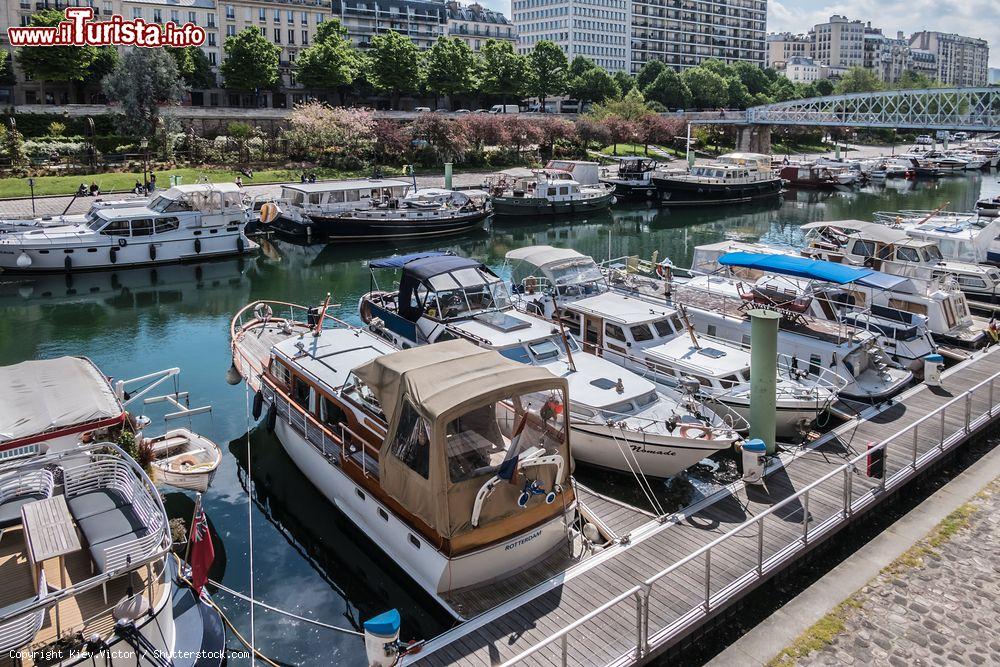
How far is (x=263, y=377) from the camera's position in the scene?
2011 cm

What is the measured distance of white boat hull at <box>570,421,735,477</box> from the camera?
54.9 feet

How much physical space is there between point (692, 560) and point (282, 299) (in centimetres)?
2985

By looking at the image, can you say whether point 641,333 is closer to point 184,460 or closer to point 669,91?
point 184,460

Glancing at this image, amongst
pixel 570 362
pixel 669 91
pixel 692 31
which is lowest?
pixel 570 362

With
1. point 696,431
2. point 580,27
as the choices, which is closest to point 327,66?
point 580,27

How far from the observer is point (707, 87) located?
141m

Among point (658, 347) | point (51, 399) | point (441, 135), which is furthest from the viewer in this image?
point (441, 135)

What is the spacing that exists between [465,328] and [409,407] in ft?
29.5

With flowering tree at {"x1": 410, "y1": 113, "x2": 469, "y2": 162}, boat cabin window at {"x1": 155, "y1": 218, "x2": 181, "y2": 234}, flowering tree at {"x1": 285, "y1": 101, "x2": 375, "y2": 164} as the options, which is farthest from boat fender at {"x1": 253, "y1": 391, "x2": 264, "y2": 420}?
flowering tree at {"x1": 410, "y1": 113, "x2": 469, "y2": 162}

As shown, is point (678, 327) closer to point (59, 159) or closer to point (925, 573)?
point (925, 573)

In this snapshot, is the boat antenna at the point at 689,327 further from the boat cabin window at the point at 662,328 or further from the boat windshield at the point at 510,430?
the boat windshield at the point at 510,430

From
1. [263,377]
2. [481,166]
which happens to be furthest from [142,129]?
[263,377]

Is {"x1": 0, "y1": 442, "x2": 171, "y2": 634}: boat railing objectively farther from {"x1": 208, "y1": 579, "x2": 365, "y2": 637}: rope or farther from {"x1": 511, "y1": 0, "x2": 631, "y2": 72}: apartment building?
{"x1": 511, "y1": 0, "x2": 631, "y2": 72}: apartment building

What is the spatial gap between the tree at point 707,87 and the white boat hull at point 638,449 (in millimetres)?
134529
